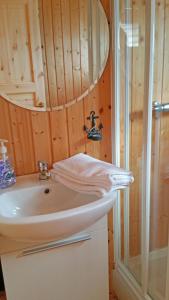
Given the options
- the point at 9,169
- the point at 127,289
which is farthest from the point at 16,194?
the point at 127,289

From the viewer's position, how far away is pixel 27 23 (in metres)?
1.22

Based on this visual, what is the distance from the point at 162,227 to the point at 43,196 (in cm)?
62

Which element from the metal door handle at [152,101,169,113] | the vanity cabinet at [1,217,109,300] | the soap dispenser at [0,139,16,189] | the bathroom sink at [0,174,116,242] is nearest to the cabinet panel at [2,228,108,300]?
the vanity cabinet at [1,217,109,300]

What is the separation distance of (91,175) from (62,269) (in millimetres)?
461

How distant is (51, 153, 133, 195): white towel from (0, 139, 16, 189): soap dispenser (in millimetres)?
199

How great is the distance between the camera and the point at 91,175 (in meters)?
1.15

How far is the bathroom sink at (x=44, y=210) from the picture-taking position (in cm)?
92

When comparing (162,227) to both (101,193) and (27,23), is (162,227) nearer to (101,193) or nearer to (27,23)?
(101,193)

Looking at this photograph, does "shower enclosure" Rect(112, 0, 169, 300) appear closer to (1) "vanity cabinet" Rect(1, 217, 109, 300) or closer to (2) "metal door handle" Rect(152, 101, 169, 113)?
(2) "metal door handle" Rect(152, 101, 169, 113)

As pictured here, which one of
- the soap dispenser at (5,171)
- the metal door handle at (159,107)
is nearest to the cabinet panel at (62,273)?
the soap dispenser at (5,171)

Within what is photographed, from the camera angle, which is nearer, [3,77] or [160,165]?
[3,77]

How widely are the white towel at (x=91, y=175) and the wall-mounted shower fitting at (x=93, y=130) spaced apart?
0.15 meters

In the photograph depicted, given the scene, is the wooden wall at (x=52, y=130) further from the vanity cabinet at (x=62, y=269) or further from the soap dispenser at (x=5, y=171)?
the vanity cabinet at (x=62, y=269)

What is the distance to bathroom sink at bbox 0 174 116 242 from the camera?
922 mm
